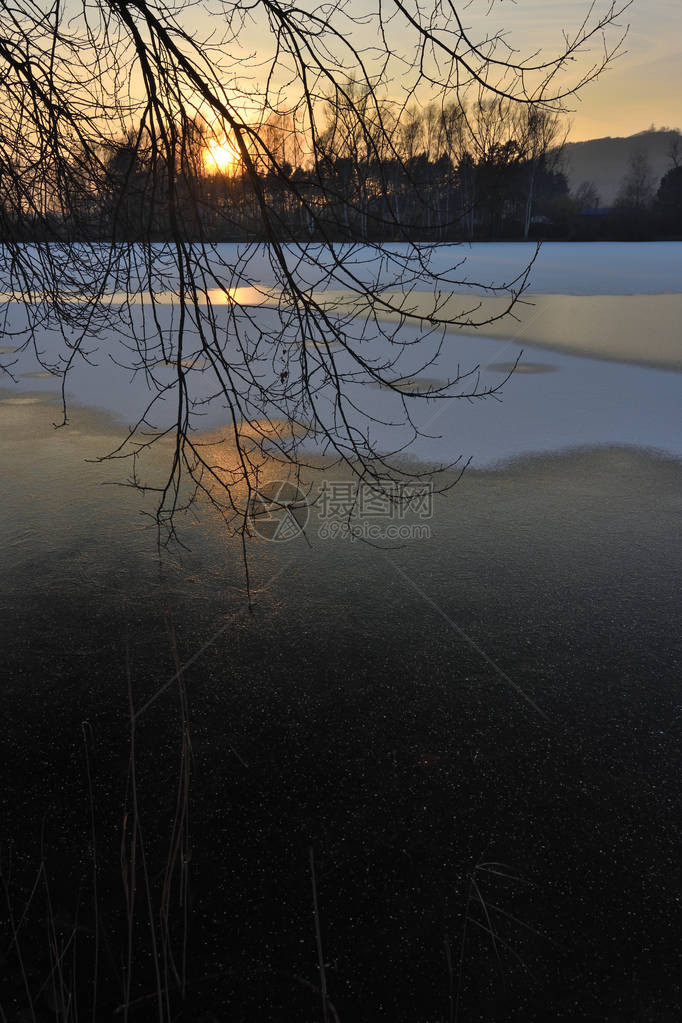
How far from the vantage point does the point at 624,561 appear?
462 centimetres

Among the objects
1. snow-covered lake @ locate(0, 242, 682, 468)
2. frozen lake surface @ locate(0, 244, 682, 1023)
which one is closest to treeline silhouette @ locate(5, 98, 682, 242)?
snow-covered lake @ locate(0, 242, 682, 468)

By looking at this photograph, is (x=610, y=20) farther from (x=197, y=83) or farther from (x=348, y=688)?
(x=348, y=688)
